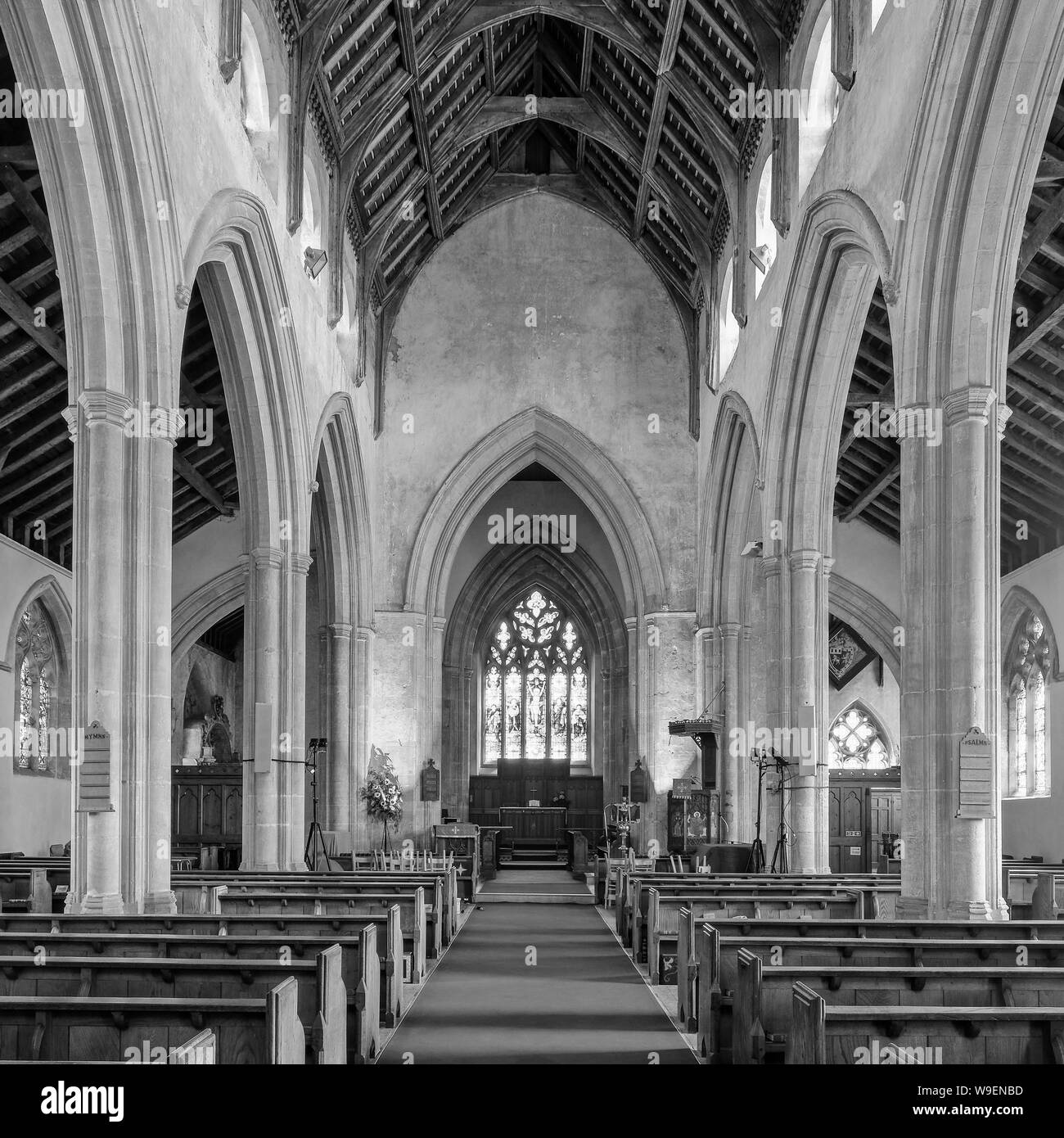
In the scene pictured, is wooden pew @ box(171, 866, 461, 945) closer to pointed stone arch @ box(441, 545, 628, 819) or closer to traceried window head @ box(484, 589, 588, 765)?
pointed stone arch @ box(441, 545, 628, 819)

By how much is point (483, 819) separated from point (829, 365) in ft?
50.2

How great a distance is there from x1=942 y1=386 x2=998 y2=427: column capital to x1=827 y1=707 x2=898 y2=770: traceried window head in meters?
17.0

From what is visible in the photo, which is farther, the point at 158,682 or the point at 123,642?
the point at 158,682

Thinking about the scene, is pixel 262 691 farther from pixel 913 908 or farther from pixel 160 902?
pixel 913 908

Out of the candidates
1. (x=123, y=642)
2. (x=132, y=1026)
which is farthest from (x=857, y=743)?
(x=132, y=1026)

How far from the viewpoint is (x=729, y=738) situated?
795 inches

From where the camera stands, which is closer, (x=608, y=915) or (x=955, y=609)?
(x=955, y=609)

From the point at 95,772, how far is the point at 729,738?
12.4m

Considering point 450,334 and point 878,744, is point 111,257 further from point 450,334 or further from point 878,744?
point 878,744

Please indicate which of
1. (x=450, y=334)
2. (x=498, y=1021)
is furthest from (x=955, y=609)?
(x=450, y=334)

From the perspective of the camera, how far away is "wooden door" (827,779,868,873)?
21891 millimetres

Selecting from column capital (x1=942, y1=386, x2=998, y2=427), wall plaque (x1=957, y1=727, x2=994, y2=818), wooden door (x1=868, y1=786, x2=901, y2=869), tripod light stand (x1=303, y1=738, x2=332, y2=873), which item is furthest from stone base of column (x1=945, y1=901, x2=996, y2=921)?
wooden door (x1=868, y1=786, x2=901, y2=869)

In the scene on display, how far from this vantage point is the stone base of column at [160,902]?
31.4 ft

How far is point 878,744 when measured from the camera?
85.9ft
